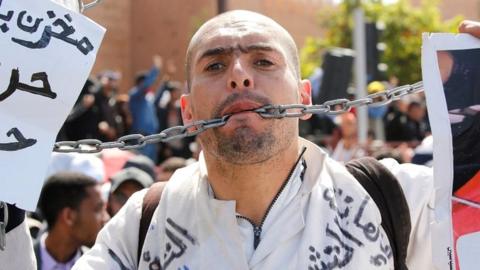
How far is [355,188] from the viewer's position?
2.58 m

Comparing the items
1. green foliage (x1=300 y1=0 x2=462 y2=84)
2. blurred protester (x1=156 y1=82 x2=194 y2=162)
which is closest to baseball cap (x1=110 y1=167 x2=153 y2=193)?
blurred protester (x1=156 y1=82 x2=194 y2=162)

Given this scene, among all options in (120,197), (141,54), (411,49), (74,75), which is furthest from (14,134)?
(141,54)

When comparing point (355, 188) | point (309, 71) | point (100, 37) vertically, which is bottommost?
point (309, 71)

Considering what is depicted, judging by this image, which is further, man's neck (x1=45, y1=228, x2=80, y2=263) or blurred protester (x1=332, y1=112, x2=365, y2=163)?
blurred protester (x1=332, y1=112, x2=365, y2=163)

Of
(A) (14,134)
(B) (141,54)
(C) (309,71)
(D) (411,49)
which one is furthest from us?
(B) (141,54)

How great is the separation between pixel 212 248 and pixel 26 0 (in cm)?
84

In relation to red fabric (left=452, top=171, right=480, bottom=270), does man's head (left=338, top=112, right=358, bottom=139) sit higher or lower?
lower

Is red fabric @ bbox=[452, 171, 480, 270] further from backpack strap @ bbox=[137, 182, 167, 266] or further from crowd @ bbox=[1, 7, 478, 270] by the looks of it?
backpack strap @ bbox=[137, 182, 167, 266]

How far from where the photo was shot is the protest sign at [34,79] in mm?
2258

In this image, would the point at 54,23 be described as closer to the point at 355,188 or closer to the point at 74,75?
the point at 74,75

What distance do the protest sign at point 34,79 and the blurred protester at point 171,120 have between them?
8.56m

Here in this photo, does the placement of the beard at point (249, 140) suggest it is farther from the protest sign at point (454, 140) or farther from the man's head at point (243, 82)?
the protest sign at point (454, 140)

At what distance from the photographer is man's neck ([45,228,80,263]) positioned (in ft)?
15.4

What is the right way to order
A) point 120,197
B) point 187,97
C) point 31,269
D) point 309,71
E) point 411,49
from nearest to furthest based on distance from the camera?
point 31,269, point 187,97, point 120,197, point 309,71, point 411,49
